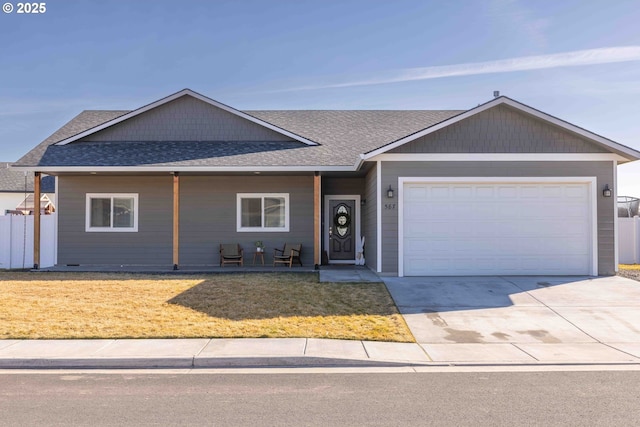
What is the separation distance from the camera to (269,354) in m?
6.77

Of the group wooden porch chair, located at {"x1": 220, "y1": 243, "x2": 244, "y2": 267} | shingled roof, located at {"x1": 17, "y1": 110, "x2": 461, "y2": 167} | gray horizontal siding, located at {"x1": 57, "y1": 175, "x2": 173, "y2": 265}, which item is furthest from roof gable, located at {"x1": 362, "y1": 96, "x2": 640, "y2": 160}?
gray horizontal siding, located at {"x1": 57, "y1": 175, "x2": 173, "y2": 265}

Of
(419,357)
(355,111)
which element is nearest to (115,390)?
(419,357)

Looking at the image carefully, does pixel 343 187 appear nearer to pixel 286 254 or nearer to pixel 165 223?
pixel 286 254

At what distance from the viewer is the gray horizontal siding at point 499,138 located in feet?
42.0

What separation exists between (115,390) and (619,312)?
9.21m

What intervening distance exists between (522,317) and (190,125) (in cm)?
1254

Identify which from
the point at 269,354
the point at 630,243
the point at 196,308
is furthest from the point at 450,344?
the point at 630,243

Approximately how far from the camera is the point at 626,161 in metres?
12.9

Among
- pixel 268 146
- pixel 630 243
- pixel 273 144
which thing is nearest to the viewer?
pixel 268 146

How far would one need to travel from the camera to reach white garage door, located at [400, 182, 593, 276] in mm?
12797

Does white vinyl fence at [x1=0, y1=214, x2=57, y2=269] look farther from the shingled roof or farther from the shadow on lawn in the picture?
the shadow on lawn

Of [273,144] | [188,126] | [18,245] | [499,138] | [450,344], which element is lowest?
[450,344]

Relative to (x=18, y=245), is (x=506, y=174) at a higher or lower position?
higher

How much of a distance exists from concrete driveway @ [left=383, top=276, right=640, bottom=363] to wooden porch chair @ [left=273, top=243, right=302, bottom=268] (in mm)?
4374
